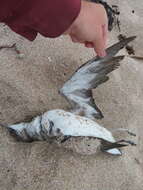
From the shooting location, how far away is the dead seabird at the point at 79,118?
1272mm

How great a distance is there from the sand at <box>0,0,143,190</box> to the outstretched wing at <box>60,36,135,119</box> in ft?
0.16

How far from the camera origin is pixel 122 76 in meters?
1.71

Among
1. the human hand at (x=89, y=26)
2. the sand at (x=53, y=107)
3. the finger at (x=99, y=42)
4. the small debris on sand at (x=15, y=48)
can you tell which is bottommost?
the sand at (x=53, y=107)

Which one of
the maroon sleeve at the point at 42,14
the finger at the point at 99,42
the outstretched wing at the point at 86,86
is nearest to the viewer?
the maroon sleeve at the point at 42,14

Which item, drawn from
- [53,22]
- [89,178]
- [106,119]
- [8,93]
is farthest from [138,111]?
[53,22]

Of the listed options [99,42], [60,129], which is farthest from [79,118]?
[99,42]

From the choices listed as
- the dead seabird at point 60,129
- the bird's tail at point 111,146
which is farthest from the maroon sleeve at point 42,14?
the bird's tail at point 111,146

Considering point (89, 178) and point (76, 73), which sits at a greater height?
point (76, 73)

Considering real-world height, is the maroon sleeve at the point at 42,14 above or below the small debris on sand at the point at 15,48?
above

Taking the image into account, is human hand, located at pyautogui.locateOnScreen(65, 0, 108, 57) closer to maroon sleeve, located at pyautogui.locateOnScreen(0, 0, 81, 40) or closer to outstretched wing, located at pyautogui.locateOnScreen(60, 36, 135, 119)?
maroon sleeve, located at pyautogui.locateOnScreen(0, 0, 81, 40)

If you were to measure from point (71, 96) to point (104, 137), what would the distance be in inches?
A: 8.6

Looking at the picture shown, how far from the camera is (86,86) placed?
1455 millimetres

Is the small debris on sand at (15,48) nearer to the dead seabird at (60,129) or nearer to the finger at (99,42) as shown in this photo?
the dead seabird at (60,129)

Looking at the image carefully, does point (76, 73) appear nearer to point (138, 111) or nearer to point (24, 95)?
point (24, 95)
